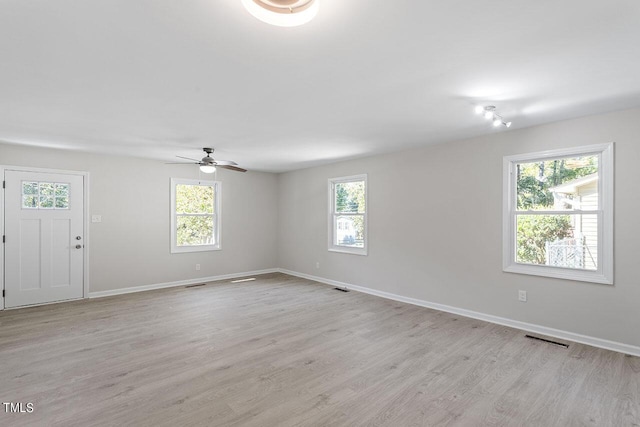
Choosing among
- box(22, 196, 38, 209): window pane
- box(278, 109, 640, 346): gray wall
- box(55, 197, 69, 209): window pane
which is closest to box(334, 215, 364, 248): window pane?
box(278, 109, 640, 346): gray wall

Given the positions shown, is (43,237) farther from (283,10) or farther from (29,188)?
(283,10)

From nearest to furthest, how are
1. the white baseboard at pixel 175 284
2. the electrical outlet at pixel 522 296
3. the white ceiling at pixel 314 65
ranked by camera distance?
the white ceiling at pixel 314 65 < the electrical outlet at pixel 522 296 < the white baseboard at pixel 175 284

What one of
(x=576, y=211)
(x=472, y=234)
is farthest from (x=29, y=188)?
(x=576, y=211)

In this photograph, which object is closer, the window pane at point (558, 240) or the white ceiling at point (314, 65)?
the white ceiling at point (314, 65)

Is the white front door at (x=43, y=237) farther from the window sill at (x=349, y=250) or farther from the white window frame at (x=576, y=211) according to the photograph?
the white window frame at (x=576, y=211)

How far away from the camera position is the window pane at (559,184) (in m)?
3.56

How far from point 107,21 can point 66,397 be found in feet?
8.84

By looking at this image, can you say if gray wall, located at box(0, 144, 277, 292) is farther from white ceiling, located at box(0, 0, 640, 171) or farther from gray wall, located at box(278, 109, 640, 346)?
gray wall, located at box(278, 109, 640, 346)

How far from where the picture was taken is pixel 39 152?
16.5 feet

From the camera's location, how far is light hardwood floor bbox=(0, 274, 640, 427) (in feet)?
7.48

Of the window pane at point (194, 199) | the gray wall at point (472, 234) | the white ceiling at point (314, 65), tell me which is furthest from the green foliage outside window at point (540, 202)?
the window pane at point (194, 199)

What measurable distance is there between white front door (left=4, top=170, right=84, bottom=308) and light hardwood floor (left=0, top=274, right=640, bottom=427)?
0.53 m

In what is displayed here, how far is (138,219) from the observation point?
5.89 m

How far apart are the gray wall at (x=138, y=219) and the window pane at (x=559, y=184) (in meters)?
5.43
